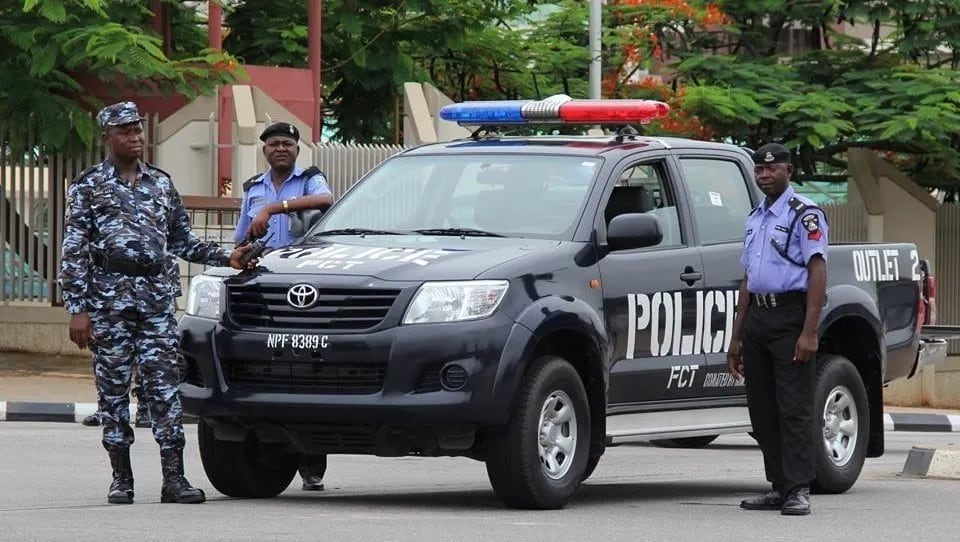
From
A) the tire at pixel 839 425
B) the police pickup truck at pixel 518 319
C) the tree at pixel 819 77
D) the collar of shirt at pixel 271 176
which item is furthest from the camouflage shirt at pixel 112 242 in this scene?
the tree at pixel 819 77

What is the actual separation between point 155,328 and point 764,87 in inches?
643

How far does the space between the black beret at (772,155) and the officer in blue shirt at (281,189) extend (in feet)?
7.95

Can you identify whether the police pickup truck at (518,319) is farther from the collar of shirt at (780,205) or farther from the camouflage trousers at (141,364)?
the collar of shirt at (780,205)

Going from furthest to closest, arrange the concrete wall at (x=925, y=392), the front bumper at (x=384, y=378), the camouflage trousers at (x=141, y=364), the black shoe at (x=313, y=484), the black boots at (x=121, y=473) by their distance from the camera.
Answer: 1. the concrete wall at (x=925, y=392)
2. the black shoe at (x=313, y=484)
3. the black boots at (x=121, y=473)
4. the camouflage trousers at (x=141, y=364)
5. the front bumper at (x=384, y=378)

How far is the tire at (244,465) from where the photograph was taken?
32.7 ft

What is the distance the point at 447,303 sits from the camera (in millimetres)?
9109

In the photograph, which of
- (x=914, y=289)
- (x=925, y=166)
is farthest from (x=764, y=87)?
(x=914, y=289)

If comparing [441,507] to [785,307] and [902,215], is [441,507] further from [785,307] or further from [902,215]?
[902,215]

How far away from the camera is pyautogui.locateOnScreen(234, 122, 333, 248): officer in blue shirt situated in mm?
10992

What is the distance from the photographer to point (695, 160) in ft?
36.6

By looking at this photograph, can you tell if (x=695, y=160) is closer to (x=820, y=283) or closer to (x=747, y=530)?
(x=820, y=283)

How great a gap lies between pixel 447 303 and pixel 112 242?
5.23ft

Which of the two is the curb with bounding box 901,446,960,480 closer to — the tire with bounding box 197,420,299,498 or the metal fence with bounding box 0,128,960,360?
the tire with bounding box 197,420,299,498

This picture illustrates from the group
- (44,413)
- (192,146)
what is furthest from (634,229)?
(192,146)
